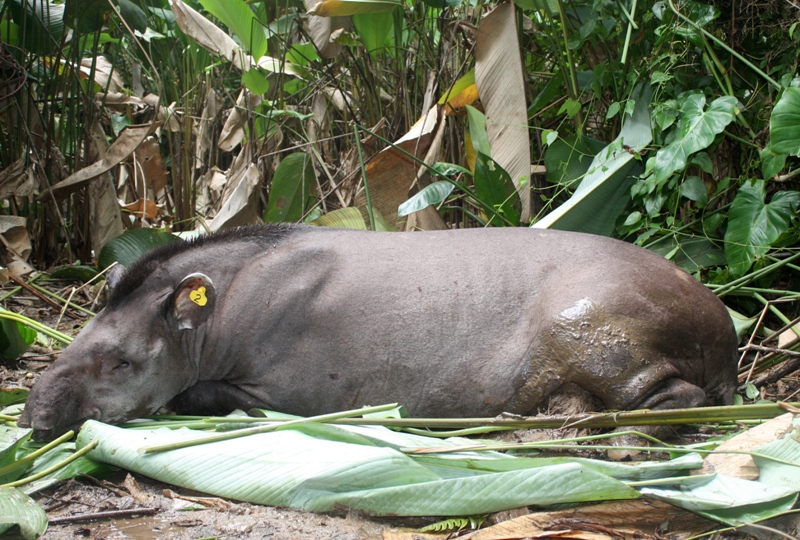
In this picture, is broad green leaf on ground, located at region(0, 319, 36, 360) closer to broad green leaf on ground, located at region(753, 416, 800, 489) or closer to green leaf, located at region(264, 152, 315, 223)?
green leaf, located at region(264, 152, 315, 223)

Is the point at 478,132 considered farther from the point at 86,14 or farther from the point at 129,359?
the point at 86,14

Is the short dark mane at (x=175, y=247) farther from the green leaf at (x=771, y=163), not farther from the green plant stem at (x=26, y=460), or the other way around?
the green leaf at (x=771, y=163)

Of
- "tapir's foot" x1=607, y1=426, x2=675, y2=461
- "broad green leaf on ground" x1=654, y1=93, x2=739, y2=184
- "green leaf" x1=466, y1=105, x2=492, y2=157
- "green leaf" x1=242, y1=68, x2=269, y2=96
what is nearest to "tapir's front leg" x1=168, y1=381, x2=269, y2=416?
"tapir's foot" x1=607, y1=426, x2=675, y2=461

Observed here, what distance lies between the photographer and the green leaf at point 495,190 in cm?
474

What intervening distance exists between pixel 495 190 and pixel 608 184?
633 mm

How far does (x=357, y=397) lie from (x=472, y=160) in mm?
2450

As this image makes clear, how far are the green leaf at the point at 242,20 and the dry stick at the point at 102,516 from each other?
414 centimetres

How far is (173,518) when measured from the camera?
2.37 m

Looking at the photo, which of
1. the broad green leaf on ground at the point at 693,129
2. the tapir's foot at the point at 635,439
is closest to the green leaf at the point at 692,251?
the broad green leaf on ground at the point at 693,129

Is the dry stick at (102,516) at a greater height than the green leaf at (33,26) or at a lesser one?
lesser

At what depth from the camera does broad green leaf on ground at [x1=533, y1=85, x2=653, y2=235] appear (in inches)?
177

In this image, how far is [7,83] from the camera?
5328 millimetres

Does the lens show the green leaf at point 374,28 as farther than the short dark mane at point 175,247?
Yes

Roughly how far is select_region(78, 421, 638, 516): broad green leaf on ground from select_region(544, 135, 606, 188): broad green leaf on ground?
2.82 m
